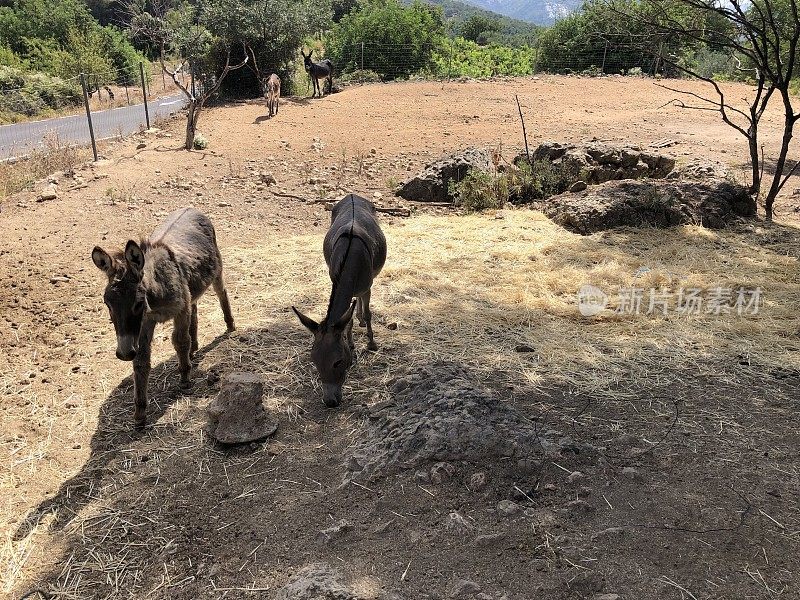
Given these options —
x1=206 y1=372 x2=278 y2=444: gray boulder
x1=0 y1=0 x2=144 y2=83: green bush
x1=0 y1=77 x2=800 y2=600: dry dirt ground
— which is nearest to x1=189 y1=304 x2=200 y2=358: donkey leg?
x1=0 y1=77 x2=800 y2=600: dry dirt ground

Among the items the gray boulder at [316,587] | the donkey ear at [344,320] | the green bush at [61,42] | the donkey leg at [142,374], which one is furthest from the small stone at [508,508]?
the green bush at [61,42]

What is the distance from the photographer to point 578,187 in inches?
416

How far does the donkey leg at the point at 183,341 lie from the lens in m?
4.86

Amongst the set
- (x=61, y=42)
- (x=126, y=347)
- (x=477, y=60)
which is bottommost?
(x=126, y=347)

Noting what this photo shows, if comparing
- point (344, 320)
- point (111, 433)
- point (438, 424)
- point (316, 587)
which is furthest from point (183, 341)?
point (316, 587)

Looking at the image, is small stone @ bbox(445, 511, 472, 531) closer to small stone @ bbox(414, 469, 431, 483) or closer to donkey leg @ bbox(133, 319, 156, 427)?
small stone @ bbox(414, 469, 431, 483)

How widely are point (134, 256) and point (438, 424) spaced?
2432 millimetres

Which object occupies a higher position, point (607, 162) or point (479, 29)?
point (479, 29)

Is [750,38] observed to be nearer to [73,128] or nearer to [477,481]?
[477,481]

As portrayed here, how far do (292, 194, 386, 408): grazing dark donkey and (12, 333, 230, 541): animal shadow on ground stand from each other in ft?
4.41

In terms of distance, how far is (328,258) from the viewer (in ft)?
18.2

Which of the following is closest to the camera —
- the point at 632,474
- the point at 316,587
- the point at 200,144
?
the point at 316,587

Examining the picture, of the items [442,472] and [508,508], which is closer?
[508,508]

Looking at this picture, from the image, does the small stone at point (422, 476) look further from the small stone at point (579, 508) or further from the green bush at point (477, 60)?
the green bush at point (477, 60)
